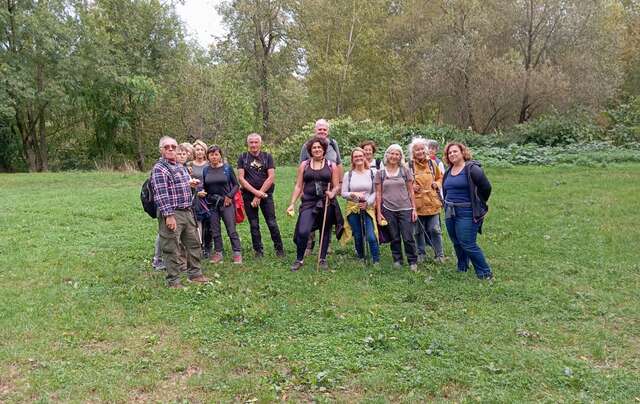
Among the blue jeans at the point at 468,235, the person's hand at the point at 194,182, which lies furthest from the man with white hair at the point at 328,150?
the blue jeans at the point at 468,235

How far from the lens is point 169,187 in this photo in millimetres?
5797

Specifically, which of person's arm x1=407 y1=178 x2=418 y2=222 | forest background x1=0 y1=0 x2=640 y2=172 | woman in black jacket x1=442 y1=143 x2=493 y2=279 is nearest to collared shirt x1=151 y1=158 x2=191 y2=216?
person's arm x1=407 y1=178 x2=418 y2=222

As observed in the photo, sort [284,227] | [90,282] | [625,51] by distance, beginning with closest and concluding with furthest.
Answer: [90,282] < [284,227] < [625,51]

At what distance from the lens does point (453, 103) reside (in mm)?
24250

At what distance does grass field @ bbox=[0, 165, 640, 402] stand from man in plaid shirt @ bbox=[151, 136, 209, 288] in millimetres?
426

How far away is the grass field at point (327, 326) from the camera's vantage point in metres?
3.87

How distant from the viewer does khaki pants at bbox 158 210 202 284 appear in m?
5.91

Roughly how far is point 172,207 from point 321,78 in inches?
991

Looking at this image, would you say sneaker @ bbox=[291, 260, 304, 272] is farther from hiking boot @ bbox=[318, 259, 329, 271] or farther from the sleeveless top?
the sleeveless top

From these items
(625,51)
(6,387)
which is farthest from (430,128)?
(6,387)

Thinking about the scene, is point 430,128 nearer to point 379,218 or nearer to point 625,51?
point 625,51

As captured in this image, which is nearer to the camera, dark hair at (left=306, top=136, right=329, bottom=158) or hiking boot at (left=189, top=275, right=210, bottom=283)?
hiking boot at (left=189, top=275, right=210, bottom=283)

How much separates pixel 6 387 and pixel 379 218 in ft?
14.3

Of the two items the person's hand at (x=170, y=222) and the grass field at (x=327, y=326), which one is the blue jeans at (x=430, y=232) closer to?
the grass field at (x=327, y=326)
